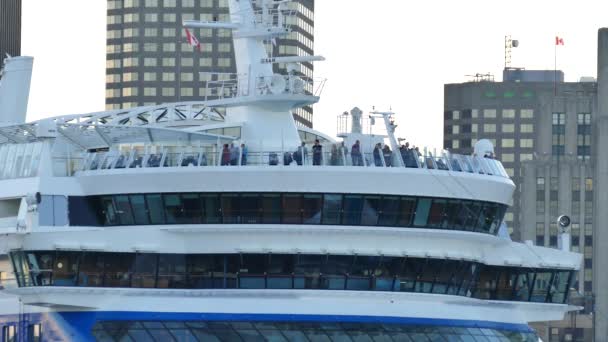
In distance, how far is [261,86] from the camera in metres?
76.7

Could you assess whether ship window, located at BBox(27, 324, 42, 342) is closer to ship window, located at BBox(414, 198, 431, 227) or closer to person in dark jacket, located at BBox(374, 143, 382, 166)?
person in dark jacket, located at BBox(374, 143, 382, 166)

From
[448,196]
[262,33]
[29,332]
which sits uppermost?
[262,33]

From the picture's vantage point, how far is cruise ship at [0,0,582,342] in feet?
225

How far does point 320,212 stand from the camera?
69250 millimetres

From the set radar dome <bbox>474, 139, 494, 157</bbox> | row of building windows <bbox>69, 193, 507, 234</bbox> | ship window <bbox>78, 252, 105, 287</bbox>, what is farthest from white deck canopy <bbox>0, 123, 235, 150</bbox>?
radar dome <bbox>474, 139, 494, 157</bbox>

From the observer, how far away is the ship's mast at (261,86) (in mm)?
75812

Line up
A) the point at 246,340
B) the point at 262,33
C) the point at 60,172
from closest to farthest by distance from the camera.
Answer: the point at 246,340 → the point at 60,172 → the point at 262,33

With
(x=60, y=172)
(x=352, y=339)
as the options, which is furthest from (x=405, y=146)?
(x=60, y=172)

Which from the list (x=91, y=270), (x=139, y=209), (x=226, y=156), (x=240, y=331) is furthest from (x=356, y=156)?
(x=91, y=270)

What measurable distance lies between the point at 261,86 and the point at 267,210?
8.72m

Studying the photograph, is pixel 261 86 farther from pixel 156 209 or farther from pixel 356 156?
pixel 156 209

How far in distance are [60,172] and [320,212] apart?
9514mm

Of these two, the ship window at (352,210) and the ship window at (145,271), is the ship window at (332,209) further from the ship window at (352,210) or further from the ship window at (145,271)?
the ship window at (145,271)

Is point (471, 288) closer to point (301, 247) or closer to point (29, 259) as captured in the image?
point (301, 247)
